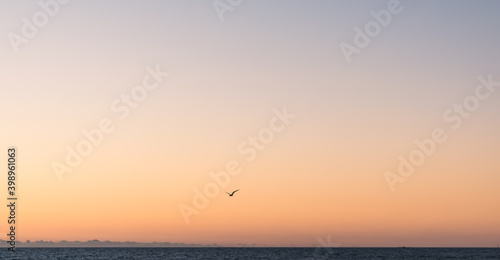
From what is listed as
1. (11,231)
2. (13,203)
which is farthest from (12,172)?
(11,231)

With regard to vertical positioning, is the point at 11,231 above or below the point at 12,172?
below

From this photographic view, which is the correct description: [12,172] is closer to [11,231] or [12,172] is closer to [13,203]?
[13,203]

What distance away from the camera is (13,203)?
8044 cm

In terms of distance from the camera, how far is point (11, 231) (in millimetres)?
85375

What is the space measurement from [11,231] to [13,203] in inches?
265

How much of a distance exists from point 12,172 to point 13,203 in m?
4.37

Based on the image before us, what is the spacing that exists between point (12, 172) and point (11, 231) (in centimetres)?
1086

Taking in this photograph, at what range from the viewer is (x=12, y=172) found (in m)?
78.4

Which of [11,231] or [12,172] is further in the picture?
[11,231]
